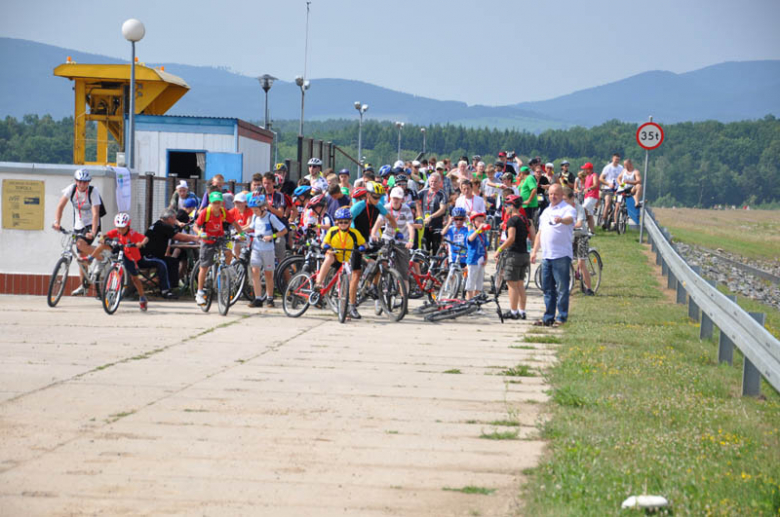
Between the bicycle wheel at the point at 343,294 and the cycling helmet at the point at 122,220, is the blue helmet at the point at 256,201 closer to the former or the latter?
the cycling helmet at the point at 122,220

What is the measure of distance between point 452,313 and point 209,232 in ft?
12.6

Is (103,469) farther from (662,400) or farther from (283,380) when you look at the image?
(662,400)

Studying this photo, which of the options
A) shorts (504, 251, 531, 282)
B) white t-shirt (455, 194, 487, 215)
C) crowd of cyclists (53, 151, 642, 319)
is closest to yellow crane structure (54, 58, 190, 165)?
crowd of cyclists (53, 151, 642, 319)

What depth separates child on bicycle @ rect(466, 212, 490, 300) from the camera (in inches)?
609

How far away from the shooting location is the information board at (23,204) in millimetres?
16969

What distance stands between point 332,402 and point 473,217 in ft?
24.1

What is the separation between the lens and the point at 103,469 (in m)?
6.57

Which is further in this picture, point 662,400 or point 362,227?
point 362,227

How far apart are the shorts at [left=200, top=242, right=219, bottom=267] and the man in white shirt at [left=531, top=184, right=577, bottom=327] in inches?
189

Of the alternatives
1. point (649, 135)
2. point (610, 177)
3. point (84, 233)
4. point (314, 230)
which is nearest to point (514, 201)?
point (314, 230)

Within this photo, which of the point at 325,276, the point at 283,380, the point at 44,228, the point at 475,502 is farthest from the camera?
the point at 44,228

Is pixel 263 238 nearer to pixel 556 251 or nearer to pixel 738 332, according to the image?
pixel 556 251

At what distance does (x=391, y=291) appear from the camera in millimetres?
15047

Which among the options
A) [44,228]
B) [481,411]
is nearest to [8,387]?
[481,411]
